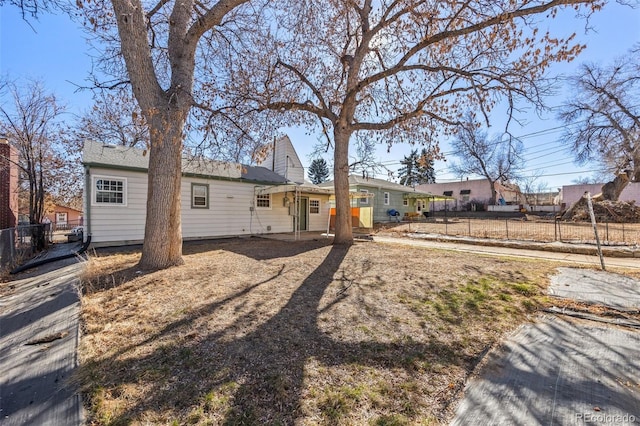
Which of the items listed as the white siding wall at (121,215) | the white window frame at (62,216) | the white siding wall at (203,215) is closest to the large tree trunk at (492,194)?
the white siding wall at (203,215)

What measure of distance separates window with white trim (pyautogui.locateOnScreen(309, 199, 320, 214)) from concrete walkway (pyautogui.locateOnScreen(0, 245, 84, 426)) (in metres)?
11.7

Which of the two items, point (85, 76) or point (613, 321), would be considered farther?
point (85, 76)

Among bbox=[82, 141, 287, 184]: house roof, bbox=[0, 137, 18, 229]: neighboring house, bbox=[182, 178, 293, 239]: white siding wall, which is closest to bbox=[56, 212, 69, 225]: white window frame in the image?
bbox=[0, 137, 18, 229]: neighboring house

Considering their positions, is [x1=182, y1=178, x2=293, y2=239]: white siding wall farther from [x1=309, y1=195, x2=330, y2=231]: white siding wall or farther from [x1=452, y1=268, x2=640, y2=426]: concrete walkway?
[x1=452, y1=268, x2=640, y2=426]: concrete walkway

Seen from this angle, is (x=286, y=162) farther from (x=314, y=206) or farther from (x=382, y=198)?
(x=382, y=198)

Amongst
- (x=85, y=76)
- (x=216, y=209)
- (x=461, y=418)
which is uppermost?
(x=85, y=76)

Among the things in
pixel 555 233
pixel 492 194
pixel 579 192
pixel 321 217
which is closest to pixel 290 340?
pixel 555 233

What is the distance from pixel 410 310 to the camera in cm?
389

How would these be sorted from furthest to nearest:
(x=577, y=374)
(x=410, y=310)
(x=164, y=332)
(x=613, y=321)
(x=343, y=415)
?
(x=410, y=310)
(x=613, y=321)
(x=164, y=332)
(x=577, y=374)
(x=343, y=415)

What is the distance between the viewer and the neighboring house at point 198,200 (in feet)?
31.3

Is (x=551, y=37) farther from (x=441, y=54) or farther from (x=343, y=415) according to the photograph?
(x=343, y=415)

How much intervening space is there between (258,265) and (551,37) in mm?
7662

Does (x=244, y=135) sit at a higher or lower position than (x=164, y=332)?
higher

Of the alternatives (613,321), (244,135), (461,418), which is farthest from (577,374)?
(244,135)
